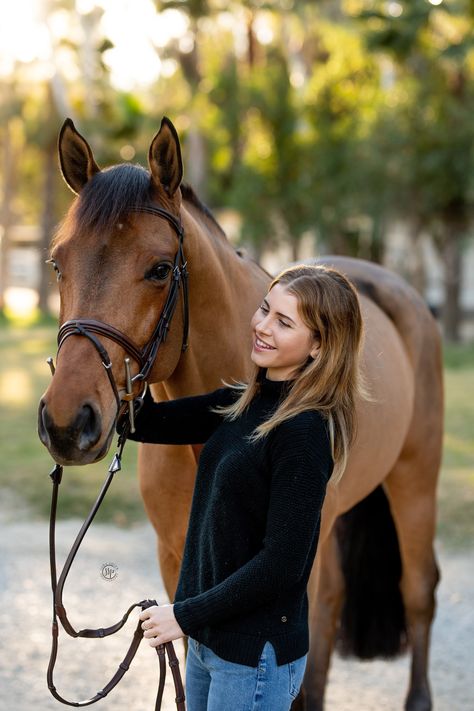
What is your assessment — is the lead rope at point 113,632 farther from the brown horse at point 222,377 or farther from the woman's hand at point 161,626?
the brown horse at point 222,377

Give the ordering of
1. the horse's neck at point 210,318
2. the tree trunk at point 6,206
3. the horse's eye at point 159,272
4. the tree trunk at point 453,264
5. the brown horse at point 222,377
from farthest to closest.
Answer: the tree trunk at point 6,206, the tree trunk at point 453,264, the horse's neck at point 210,318, the horse's eye at point 159,272, the brown horse at point 222,377

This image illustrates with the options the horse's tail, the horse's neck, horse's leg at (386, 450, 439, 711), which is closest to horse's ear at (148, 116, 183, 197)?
the horse's neck

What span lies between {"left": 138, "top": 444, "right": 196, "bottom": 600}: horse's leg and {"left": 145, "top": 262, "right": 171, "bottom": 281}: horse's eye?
2.35ft

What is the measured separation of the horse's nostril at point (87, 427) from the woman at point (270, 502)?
0.29 m

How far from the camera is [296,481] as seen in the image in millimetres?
1820

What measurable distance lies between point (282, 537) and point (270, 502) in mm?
81

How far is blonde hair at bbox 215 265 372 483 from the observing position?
6.35 ft

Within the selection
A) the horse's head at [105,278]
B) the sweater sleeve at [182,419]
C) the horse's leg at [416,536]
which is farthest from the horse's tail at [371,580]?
the horse's head at [105,278]

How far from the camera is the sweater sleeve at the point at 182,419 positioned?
90.4 inches

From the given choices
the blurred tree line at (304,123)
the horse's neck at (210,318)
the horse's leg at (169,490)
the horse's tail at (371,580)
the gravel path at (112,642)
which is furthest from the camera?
the blurred tree line at (304,123)

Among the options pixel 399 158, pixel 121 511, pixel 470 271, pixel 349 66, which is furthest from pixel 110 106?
pixel 121 511

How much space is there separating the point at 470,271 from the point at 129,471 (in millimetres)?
17652

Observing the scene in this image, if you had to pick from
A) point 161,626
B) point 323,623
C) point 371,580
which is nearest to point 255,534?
point 161,626

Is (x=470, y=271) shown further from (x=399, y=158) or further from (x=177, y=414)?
(x=177, y=414)
